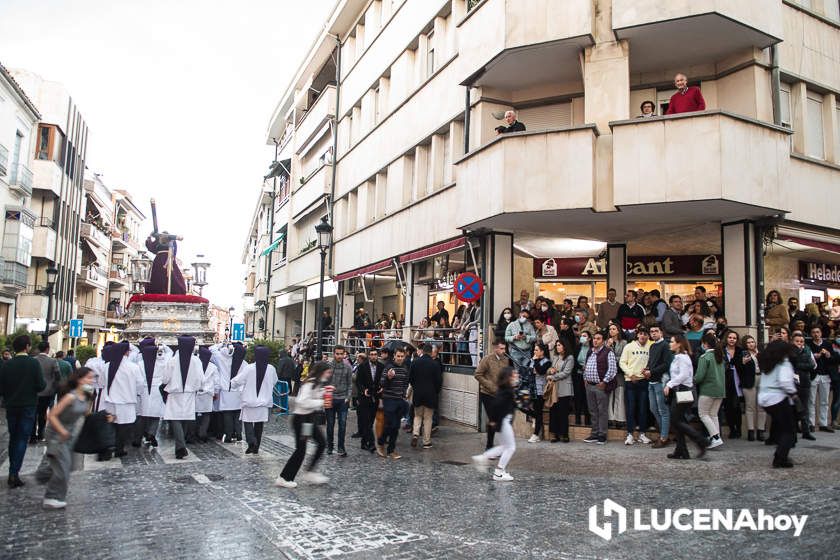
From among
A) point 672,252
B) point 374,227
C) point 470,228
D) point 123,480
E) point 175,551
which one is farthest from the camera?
point 374,227

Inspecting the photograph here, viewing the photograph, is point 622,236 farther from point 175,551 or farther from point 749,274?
point 175,551

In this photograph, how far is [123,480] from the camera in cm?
891

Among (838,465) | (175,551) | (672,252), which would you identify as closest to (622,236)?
(672,252)

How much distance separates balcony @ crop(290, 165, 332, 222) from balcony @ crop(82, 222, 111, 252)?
78.5 feet

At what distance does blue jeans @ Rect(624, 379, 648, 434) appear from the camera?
11633 mm

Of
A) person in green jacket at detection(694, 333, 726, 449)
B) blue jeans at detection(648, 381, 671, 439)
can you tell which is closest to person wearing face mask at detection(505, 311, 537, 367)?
blue jeans at detection(648, 381, 671, 439)

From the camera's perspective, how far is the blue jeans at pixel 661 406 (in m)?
11.3

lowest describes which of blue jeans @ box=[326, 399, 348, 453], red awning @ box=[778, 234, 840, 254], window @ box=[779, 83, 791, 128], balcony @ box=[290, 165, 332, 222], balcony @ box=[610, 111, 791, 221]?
blue jeans @ box=[326, 399, 348, 453]

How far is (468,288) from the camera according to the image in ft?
47.3

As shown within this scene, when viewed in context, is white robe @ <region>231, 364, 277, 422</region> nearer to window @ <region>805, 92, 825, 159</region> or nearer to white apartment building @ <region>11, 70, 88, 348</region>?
window @ <region>805, 92, 825, 159</region>

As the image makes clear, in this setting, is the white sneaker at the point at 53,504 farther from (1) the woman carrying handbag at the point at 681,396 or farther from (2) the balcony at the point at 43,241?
(2) the balcony at the point at 43,241

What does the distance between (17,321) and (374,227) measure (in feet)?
73.6

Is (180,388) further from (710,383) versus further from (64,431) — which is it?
(710,383)

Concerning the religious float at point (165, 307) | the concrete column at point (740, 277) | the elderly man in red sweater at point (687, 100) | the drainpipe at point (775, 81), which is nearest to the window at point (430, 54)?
the elderly man in red sweater at point (687, 100)
